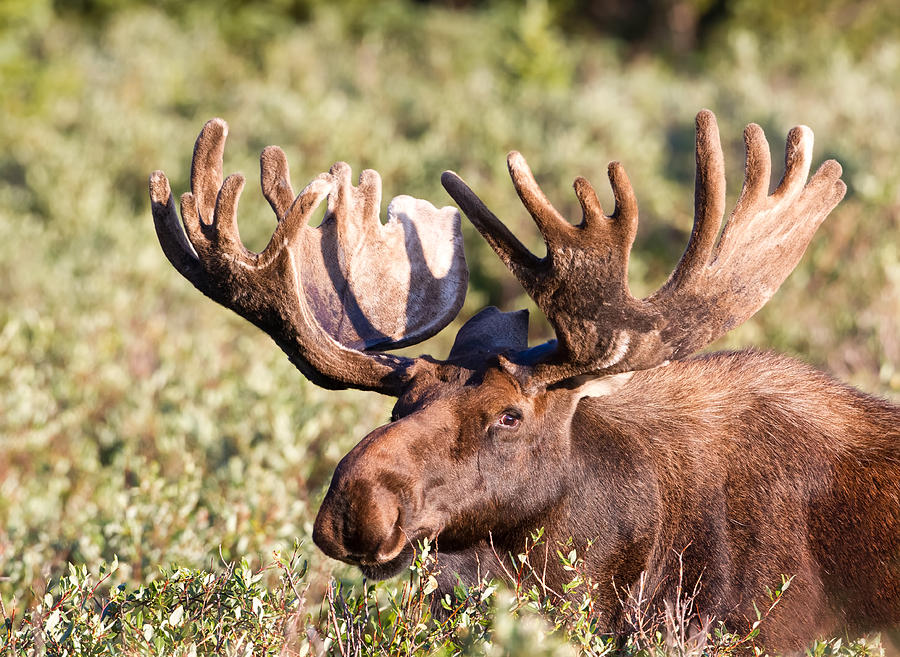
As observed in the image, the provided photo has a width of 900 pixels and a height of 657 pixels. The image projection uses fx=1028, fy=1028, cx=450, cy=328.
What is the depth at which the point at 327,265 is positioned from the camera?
A: 4.00 meters

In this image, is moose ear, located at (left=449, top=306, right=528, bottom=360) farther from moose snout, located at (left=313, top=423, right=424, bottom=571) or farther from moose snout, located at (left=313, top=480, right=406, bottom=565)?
moose snout, located at (left=313, top=480, right=406, bottom=565)

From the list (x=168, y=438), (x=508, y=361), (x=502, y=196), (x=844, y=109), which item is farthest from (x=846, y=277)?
(x=508, y=361)

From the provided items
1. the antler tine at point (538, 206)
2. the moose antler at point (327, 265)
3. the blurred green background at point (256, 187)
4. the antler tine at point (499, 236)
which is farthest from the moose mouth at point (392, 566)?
the antler tine at point (538, 206)

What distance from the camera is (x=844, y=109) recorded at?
13227 mm

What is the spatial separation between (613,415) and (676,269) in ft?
2.19

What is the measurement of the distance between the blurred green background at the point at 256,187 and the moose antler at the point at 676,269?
1.34m

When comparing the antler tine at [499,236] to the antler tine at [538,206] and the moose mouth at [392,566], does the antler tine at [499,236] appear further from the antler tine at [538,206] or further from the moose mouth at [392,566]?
the moose mouth at [392,566]

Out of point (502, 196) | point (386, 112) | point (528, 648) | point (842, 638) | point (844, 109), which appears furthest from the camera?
point (386, 112)

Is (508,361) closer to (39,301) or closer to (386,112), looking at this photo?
(39,301)

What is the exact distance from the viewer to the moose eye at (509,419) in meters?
3.38

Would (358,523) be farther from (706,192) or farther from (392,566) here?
(706,192)

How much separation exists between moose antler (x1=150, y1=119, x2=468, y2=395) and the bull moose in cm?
1

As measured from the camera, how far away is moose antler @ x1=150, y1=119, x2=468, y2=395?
3477 millimetres

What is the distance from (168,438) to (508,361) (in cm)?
345
